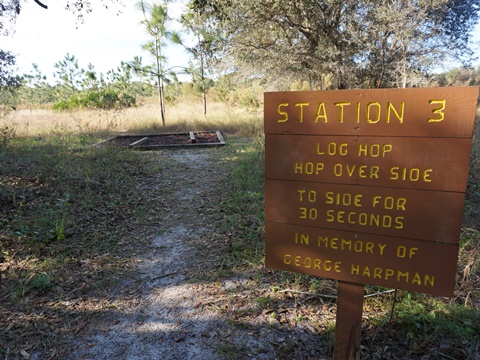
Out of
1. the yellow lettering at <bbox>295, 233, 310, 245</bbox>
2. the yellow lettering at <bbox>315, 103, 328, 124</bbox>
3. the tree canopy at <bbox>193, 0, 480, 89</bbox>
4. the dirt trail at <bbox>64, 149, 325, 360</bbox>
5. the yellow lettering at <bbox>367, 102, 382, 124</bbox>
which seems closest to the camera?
the yellow lettering at <bbox>367, 102, 382, 124</bbox>

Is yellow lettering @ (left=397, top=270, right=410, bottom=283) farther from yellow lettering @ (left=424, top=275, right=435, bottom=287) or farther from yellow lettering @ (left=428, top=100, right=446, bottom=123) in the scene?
yellow lettering @ (left=428, top=100, right=446, bottom=123)

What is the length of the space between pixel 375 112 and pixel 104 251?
3.18 meters

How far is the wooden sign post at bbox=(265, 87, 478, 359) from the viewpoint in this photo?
1415 mm

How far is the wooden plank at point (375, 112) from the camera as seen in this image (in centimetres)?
136

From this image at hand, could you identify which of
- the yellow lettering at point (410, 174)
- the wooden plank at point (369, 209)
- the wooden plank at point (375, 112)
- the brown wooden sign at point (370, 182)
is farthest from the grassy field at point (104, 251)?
the wooden plank at point (375, 112)

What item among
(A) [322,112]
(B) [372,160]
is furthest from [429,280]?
(A) [322,112]

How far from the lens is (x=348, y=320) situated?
182 cm

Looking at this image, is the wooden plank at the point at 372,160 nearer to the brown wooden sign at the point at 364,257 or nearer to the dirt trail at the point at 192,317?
the brown wooden sign at the point at 364,257

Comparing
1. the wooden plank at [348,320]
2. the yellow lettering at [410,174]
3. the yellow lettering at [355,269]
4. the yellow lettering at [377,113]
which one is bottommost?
the wooden plank at [348,320]

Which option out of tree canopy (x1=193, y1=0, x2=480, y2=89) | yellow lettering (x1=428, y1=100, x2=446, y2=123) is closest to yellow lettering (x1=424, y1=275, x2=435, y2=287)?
yellow lettering (x1=428, y1=100, x2=446, y2=123)

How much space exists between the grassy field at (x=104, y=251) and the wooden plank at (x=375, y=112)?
1.28 meters

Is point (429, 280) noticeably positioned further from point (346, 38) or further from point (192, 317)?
point (346, 38)

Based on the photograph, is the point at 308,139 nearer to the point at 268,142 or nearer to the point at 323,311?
the point at 268,142

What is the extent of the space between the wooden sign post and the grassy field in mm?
644
